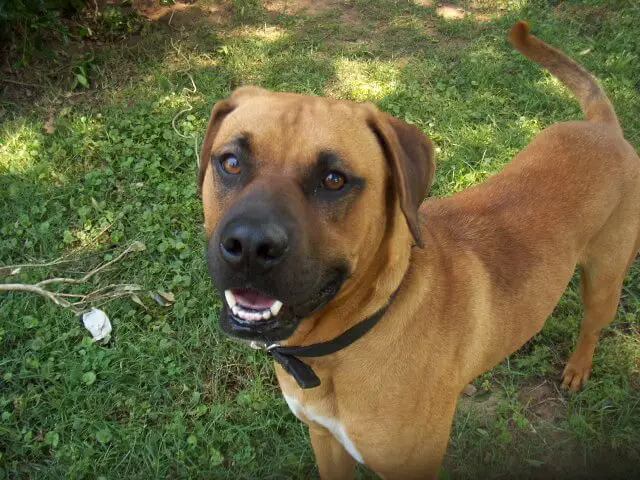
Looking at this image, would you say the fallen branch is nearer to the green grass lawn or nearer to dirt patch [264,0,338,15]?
the green grass lawn

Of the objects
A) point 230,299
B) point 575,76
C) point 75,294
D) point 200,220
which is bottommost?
point 75,294

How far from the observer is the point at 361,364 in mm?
2145

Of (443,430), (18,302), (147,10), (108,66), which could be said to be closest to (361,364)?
(443,430)

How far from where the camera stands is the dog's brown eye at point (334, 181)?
6.39 feet

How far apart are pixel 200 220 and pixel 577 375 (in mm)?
2772

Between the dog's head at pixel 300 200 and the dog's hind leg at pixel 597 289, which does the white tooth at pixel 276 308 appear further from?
the dog's hind leg at pixel 597 289

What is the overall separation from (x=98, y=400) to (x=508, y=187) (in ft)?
8.53

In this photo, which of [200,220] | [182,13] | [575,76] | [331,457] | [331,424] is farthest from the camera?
[182,13]

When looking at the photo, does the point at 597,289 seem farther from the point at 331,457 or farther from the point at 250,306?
the point at 250,306

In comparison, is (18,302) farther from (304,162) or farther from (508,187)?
(508,187)

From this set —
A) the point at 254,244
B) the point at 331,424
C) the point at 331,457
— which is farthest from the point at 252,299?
the point at 331,457

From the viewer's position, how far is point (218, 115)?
7.54 feet

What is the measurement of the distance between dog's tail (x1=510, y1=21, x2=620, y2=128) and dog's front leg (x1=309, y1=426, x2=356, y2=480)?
2.23m

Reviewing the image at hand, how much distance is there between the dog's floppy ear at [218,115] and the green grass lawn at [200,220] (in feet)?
4.97
